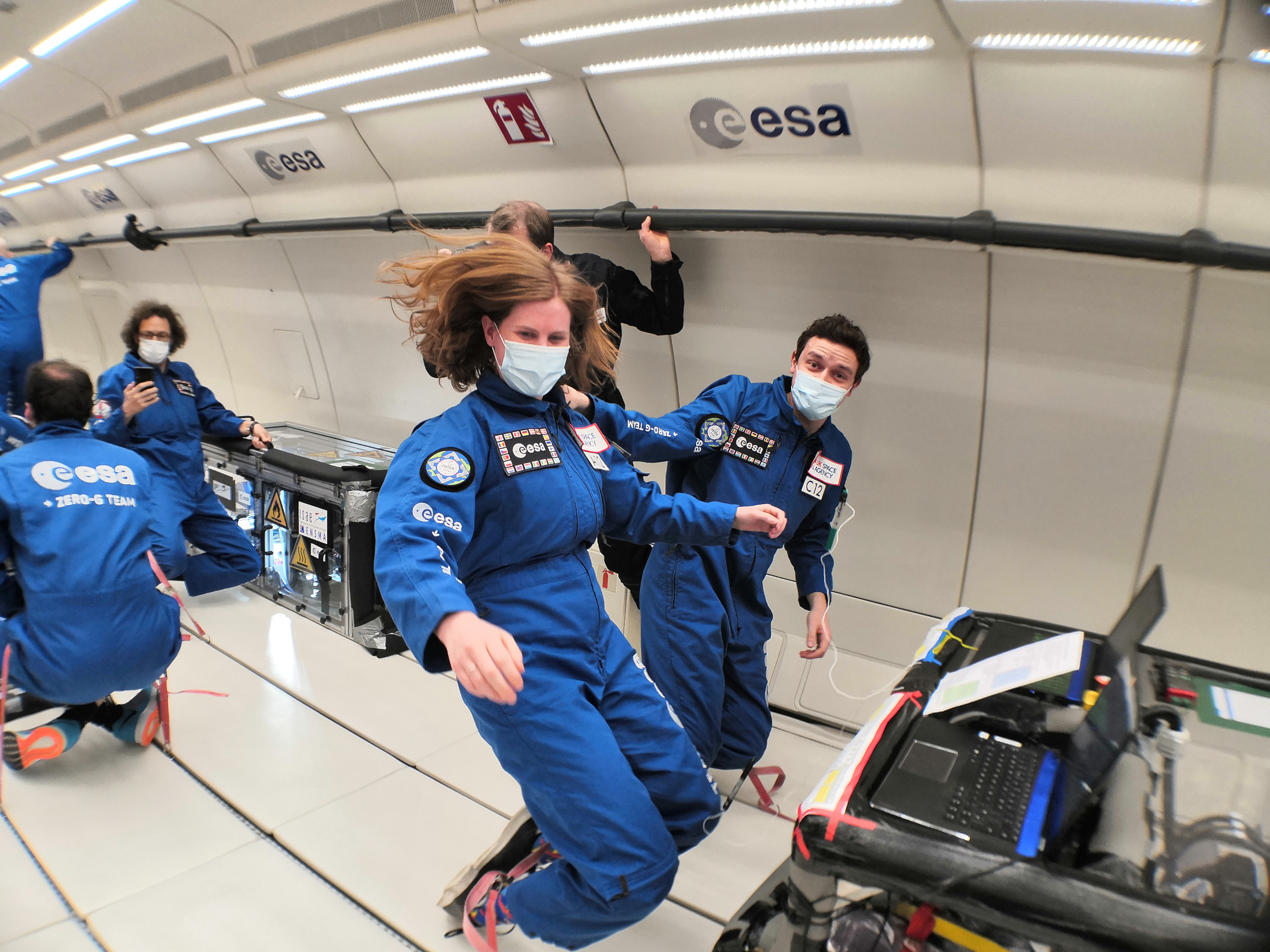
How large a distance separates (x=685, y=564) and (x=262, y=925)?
1717 mm

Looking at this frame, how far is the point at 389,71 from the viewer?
356 cm

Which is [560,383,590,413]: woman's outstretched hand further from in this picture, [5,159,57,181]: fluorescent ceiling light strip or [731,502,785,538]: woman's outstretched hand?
[5,159,57,181]: fluorescent ceiling light strip

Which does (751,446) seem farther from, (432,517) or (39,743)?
(39,743)

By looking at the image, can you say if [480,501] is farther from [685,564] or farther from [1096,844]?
[1096,844]

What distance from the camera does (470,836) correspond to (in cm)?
250

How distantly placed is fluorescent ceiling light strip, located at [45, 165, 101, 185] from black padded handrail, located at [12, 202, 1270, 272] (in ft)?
16.4

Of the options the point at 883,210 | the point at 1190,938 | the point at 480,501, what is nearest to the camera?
the point at 1190,938

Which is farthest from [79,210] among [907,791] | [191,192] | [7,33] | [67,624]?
[907,791]

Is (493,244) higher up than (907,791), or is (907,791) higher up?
(493,244)

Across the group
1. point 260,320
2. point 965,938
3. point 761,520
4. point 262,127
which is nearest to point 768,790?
point 761,520

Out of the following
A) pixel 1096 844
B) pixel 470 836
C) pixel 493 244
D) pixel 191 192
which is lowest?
pixel 470 836

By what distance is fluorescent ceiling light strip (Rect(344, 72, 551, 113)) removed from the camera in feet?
11.0

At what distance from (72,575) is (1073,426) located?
3946 millimetres

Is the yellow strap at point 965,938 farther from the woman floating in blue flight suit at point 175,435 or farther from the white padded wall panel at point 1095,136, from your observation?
the woman floating in blue flight suit at point 175,435
